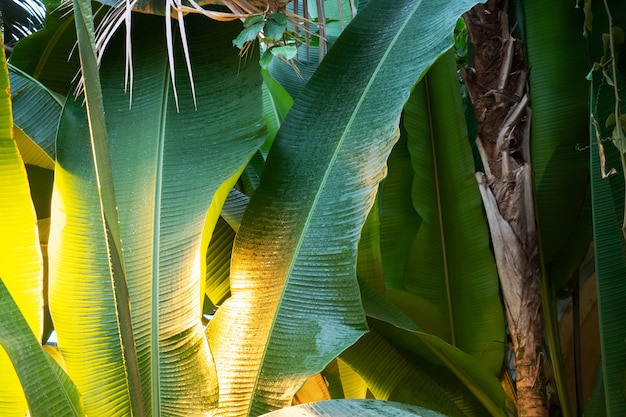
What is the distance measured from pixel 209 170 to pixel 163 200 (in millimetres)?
63

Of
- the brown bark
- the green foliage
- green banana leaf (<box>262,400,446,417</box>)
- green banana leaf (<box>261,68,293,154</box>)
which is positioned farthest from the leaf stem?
green banana leaf (<box>261,68,293,154</box>)

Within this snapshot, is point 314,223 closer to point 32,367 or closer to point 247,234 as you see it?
point 247,234

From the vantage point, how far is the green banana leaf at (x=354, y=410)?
503mm

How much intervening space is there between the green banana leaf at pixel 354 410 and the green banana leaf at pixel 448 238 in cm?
44

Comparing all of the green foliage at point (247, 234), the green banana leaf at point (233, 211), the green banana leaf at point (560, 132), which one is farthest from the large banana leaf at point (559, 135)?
the green banana leaf at point (233, 211)

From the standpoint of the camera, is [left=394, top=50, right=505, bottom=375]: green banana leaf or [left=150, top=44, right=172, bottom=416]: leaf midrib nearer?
[left=150, top=44, right=172, bottom=416]: leaf midrib

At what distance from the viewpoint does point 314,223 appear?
73 cm

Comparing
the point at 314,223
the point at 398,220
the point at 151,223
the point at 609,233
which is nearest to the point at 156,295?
the point at 151,223

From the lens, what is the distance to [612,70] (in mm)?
810

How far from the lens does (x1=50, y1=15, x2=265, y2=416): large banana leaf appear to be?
69 centimetres

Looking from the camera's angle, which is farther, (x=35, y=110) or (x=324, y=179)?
(x=35, y=110)

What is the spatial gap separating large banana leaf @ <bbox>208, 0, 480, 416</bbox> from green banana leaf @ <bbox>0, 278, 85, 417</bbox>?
0.18m

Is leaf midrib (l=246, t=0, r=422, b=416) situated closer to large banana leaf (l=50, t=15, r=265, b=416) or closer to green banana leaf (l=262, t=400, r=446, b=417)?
large banana leaf (l=50, t=15, r=265, b=416)

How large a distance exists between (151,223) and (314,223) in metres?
0.18
